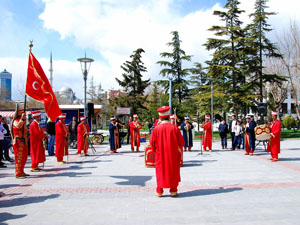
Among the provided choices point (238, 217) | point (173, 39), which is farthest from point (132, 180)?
point (173, 39)

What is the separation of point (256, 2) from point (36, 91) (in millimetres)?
29282

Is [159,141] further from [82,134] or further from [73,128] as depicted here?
[73,128]

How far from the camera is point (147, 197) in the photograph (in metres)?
6.00

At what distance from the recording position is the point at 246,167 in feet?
32.3

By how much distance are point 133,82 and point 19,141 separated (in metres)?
28.2

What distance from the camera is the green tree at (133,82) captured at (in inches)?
1395

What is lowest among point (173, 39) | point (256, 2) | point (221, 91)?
point (221, 91)

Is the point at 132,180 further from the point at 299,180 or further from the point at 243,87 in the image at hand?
the point at 243,87

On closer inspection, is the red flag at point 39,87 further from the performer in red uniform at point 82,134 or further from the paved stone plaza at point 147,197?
the performer in red uniform at point 82,134

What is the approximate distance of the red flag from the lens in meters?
8.70

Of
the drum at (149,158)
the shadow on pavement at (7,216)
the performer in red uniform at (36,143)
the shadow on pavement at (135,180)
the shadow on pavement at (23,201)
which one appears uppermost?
the performer in red uniform at (36,143)

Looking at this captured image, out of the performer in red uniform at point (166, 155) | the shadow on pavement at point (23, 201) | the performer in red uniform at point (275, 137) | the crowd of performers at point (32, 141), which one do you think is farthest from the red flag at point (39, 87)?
the performer in red uniform at point (275, 137)

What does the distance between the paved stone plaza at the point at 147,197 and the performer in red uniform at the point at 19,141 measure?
0.39 m

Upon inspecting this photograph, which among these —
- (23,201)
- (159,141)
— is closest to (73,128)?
(23,201)
